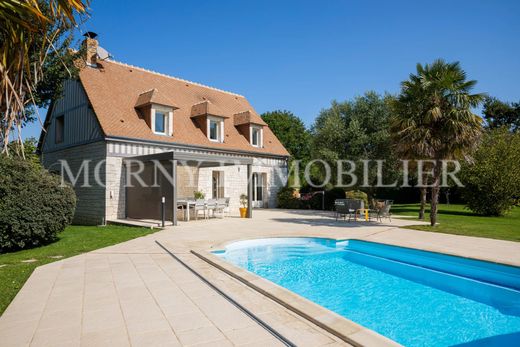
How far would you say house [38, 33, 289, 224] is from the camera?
48.1 feet

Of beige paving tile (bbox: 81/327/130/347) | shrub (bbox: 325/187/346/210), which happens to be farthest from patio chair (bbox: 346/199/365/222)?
beige paving tile (bbox: 81/327/130/347)

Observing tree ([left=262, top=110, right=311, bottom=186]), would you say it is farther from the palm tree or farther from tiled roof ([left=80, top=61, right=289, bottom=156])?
the palm tree

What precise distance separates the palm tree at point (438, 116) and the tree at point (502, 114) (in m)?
34.5

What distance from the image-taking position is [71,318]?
4039 mm

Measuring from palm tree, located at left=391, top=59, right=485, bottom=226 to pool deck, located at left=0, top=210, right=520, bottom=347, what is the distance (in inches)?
186

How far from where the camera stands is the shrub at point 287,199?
71.3 feet

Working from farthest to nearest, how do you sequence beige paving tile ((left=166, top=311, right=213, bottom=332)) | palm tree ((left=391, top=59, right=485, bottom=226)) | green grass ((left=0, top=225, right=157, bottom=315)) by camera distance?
palm tree ((left=391, top=59, right=485, bottom=226)), green grass ((left=0, top=225, right=157, bottom=315)), beige paving tile ((left=166, top=311, right=213, bottom=332))

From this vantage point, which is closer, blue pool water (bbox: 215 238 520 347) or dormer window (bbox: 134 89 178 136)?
blue pool water (bbox: 215 238 520 347)

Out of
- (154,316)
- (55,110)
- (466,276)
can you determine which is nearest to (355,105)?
(466,276)

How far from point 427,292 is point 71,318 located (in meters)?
5.75

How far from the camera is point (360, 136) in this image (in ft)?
62.5

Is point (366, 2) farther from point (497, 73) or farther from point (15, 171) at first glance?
point (15, 171)

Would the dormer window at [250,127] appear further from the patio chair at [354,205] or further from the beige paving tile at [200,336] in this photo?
the beige paving tile at [200,336]

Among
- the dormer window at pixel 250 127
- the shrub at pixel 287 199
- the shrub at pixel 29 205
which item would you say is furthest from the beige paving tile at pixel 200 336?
the shrub at pixel 287 199
